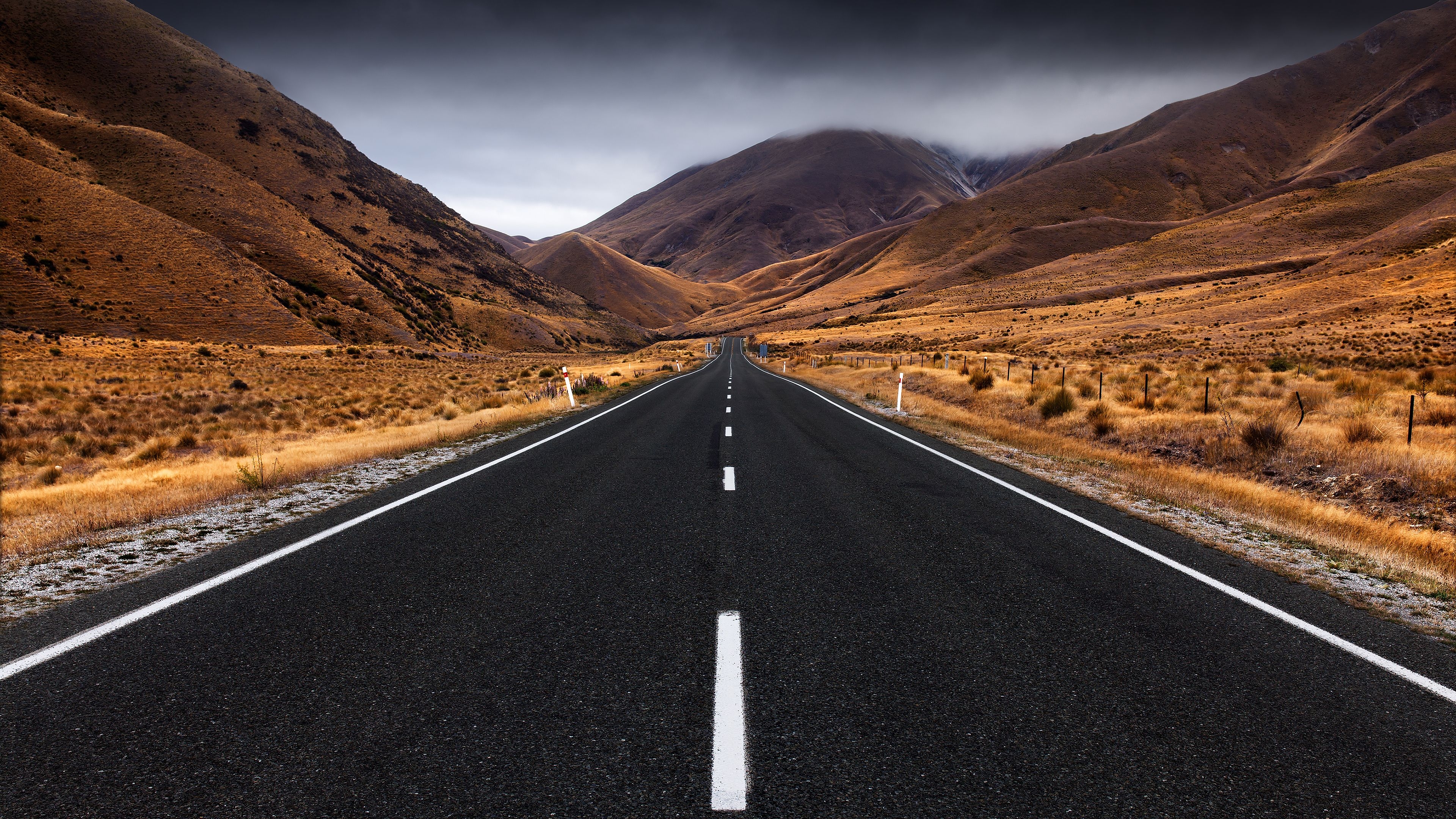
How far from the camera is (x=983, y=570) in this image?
529 cm

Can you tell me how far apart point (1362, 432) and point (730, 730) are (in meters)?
13.6

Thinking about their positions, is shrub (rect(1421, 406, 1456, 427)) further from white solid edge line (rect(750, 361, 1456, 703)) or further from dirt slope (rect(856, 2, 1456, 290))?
dirt slope (rect(856, 2, 1456, 290))

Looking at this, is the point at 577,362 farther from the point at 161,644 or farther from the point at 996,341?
the point at 161,644

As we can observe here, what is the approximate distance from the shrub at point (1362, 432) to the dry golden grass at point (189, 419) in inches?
654

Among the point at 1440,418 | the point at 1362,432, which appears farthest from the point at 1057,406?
the point at 1440,418

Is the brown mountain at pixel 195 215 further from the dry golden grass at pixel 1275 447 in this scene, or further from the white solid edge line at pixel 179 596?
the dry golden grass at pixel 1275 447

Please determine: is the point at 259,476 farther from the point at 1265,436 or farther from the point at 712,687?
the point at 1265,436

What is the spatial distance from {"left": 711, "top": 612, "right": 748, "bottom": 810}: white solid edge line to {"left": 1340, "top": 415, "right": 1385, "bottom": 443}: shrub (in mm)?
12480

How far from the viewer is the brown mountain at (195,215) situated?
5100cm

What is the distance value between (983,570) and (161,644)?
5.63 metres

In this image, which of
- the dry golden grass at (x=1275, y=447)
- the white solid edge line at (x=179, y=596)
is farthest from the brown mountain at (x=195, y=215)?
the dry golden grass at (x=1275, y=447)

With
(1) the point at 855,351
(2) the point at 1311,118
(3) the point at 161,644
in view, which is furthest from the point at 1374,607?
(2) the point at 1311,118

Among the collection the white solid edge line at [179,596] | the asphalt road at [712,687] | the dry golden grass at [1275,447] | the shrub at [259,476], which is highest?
the shrub at [259,476]

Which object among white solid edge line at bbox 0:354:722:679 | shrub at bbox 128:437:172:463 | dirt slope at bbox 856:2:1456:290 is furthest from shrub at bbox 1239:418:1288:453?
dirt slope at bbox 856:2:1456:290
